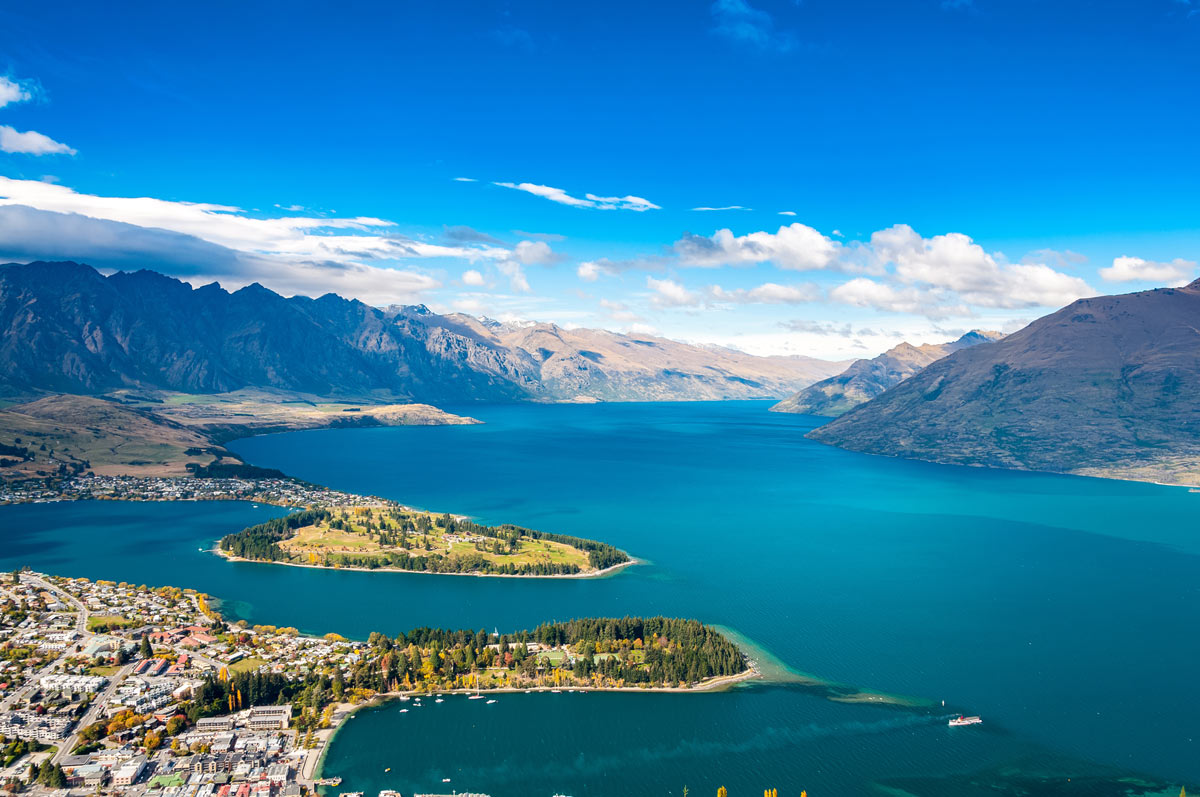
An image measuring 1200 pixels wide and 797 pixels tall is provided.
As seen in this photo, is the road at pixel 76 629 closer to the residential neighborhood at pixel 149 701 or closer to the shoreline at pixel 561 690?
the residential neighborhood at pixel 149 701

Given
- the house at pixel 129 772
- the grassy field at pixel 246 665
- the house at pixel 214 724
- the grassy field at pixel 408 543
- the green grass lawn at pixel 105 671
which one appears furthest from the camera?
the grassy field at pixel 408 543

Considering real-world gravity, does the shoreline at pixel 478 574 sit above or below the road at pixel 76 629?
above

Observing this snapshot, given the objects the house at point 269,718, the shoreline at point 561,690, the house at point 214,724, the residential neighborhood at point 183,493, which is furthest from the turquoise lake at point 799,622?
the house at point 214,724

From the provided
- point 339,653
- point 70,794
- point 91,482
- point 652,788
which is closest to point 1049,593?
point 652,788

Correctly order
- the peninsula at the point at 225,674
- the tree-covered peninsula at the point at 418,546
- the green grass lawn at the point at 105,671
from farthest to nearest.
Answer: the tree-covered peninsula at the point at 418,546
the green grass lawn at the point at 105,671
the peninsula at the point at 225,674

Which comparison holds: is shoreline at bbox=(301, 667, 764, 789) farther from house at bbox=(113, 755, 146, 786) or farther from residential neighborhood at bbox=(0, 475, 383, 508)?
residential neighborhood at bbox=(0, 475, 383, 508)

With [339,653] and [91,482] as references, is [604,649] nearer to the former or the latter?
[339,653]

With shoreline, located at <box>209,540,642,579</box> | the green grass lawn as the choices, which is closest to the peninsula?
the green grass lawn
